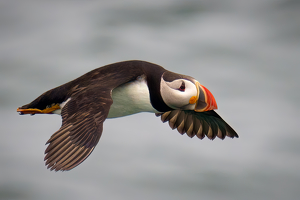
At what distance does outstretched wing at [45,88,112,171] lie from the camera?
5.57m

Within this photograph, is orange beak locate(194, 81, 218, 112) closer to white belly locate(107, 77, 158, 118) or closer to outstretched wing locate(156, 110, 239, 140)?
white belly locate(107, 77, 158, 118)

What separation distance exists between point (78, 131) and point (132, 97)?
1.58m

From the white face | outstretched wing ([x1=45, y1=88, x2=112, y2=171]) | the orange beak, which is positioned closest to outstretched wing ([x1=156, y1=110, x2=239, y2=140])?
the orange beak

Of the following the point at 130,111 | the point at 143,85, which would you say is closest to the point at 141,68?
the point at 143,85

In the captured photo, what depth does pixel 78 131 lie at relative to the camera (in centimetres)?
588

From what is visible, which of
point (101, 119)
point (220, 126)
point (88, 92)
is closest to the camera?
point (101, 119)

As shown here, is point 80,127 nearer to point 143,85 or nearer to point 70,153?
point 70,153

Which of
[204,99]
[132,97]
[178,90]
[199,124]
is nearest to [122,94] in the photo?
[132,97]

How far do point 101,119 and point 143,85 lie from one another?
143 cm

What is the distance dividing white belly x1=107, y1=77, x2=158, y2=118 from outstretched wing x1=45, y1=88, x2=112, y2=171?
0.82 m

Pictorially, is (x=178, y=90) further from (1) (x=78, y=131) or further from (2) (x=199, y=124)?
(1) (x=78, y=131)

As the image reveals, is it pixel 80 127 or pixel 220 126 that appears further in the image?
pixel 220 126

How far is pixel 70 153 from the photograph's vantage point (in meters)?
5.66

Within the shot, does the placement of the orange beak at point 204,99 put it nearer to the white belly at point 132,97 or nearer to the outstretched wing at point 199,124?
the white belly at point 132,97
